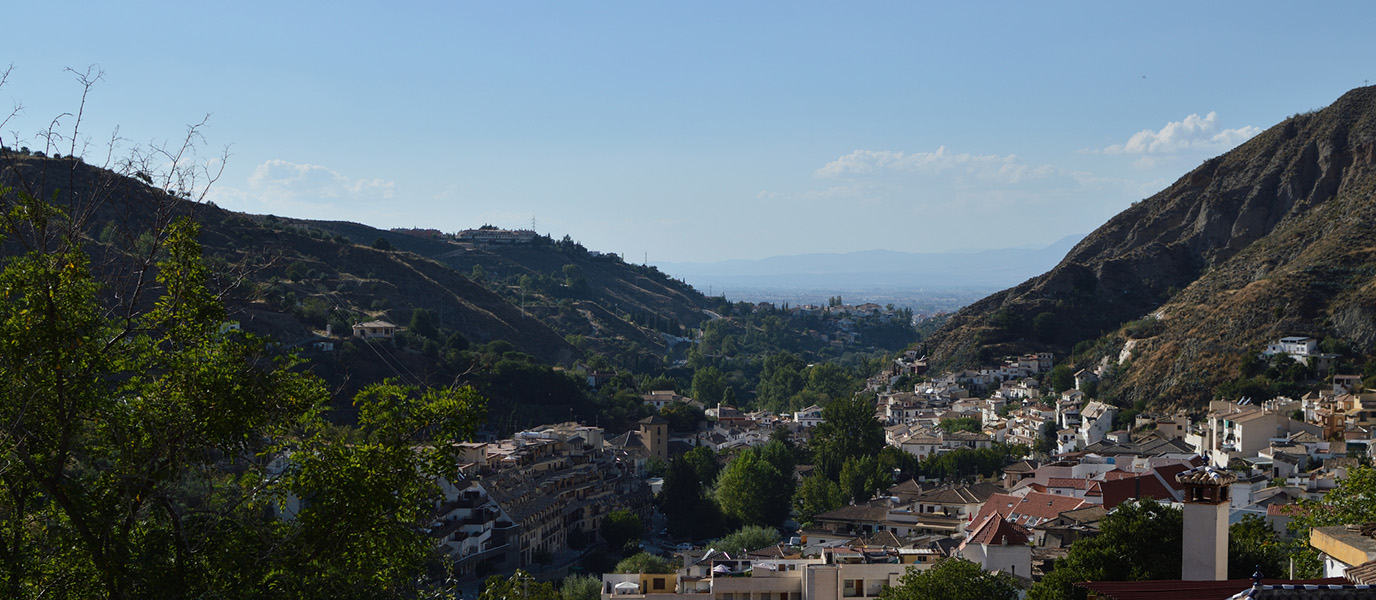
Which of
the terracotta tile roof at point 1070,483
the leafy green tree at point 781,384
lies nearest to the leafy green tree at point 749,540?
the terracotta tile roof at point 1070,483

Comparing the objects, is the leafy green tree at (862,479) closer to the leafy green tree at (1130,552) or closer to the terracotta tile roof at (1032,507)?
the terracotta tile roof at (1032,507)

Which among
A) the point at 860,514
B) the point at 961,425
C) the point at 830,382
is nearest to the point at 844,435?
the point at 961,425

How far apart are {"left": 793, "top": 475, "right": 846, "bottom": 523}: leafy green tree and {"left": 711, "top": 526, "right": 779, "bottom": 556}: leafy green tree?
372 centimetres

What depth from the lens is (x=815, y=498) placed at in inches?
1487

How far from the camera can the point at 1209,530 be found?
8.25 m

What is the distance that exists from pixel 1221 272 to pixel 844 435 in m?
30.8

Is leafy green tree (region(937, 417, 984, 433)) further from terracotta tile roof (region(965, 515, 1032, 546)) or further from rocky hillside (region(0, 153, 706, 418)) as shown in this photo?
terracotta tile roof (region(965, 515, 1032, 546))

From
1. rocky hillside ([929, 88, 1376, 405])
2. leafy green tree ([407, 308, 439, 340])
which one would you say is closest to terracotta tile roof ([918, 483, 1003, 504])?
rocky hillside ([929, 88, 1376, 405])

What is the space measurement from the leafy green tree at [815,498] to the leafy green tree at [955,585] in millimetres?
20329

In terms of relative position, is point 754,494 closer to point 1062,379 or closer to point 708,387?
point 1062,379

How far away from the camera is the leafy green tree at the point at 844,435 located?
43.9 m

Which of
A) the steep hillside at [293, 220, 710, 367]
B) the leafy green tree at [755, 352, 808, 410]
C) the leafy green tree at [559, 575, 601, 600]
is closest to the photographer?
the leafy green tree at [559, 575, 601, 600]

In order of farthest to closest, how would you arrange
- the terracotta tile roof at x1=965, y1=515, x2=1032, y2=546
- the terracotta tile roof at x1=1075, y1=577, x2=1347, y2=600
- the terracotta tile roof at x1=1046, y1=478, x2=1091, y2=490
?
the terracotta tile roof at x1=1046, y1=478, x2=1091, y2=490 < the terracotta tile roof at x1=965, y1=515, x2=1032, y2=546 < the terracotta tile roof at x1=1075, y1=577, x2=1347, y2=600

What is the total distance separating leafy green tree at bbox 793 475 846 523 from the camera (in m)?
37.4
